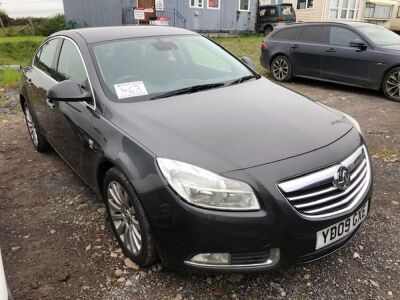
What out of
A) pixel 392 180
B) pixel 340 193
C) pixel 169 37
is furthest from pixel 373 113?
pixel 340 193

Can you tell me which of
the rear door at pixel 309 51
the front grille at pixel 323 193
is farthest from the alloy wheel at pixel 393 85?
the front grille at pixel 323 193

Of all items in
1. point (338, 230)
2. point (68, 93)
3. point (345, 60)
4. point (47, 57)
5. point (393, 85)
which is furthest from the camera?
point (345, 60)

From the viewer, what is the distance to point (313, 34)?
329 inches

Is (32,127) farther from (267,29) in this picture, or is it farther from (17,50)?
(267,29)

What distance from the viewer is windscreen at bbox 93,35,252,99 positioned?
3025 mm

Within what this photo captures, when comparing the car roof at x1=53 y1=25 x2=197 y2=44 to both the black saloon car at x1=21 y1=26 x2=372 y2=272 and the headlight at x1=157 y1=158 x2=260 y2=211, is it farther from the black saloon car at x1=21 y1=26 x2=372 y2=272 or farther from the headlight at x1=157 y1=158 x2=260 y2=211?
the headlight at x1=157 y1=158 x2=260 y2=211

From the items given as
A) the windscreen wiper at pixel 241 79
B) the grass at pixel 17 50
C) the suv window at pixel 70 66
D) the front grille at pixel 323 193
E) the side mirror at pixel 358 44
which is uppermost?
the suv window at pixel 70 66

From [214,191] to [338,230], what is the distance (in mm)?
812

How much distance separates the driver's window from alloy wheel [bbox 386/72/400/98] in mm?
1077

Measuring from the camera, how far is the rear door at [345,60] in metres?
7.38

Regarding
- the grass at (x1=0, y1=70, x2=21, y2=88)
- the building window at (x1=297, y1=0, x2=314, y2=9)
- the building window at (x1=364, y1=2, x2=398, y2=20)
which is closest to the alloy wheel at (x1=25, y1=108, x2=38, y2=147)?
the grass at (x1=0, y1=70, x2=21, y2=88)

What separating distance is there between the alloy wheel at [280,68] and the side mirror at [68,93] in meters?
6.65

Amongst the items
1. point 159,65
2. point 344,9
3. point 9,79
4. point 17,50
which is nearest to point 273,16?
point 344,9

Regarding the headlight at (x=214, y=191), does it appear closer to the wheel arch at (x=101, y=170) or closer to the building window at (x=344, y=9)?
the wheel arch at (x=101, y=170)
